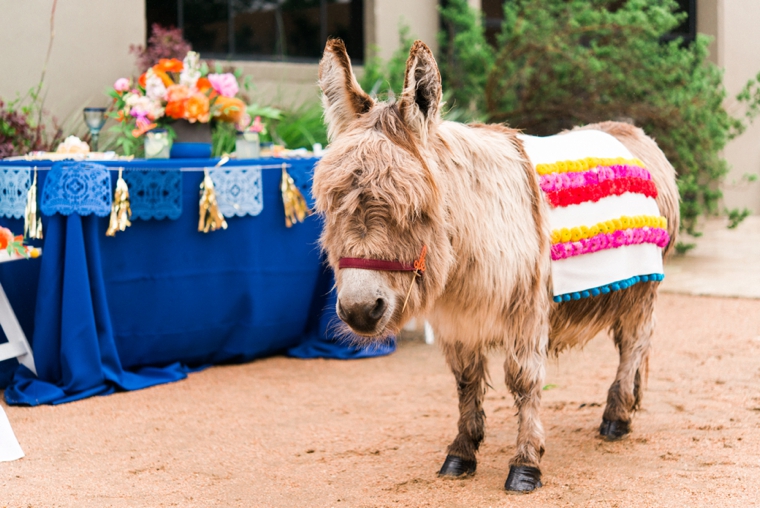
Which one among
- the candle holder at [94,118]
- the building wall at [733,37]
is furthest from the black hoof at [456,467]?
the building wall at [733,37]

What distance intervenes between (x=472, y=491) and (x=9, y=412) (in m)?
2.57

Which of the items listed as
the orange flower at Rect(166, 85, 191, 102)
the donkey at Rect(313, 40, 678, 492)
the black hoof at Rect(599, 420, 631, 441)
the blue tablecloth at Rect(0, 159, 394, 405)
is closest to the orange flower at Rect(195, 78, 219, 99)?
the orange flower at Rect(166, 85, 191, 102)

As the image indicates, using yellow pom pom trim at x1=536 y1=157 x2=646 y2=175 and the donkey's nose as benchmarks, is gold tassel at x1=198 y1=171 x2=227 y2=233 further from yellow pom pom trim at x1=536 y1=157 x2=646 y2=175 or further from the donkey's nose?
the donkey's nose

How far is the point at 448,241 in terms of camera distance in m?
2.63

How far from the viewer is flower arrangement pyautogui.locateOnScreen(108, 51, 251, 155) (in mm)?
4902

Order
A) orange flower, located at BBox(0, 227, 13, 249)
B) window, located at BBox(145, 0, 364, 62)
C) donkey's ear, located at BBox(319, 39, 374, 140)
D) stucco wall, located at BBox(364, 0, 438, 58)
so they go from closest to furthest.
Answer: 1. donkey's ear, located at BBox(319, 39, 374, 140)
2. orange flower, located at BBox(0, 227, 13, 249)
3. window, located at BBox(145, 0, 364, 62)
4. stucco wall, located at BBox(364, 0, 438, 58)

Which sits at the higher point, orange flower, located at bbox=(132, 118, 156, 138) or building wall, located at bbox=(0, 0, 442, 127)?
building wall, located at bbox=(0, 0, 442, 127)

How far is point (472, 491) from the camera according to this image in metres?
3.01

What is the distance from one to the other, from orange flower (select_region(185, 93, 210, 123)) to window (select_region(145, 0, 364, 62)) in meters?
2.74

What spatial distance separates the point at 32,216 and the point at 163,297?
885 millimetres

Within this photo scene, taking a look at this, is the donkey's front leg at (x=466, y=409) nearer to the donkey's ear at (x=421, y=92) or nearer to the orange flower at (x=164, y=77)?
the donkey's ear at (x=421, y=92)

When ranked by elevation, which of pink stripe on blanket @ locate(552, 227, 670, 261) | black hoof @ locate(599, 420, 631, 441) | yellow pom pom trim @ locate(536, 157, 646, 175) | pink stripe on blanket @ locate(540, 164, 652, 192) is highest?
yellow pom pom trim @ locate(536, 157, 646, 175)

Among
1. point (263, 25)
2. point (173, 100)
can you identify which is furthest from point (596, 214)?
point (263, 25)

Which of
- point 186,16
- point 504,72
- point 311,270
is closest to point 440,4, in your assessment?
point 504,72
